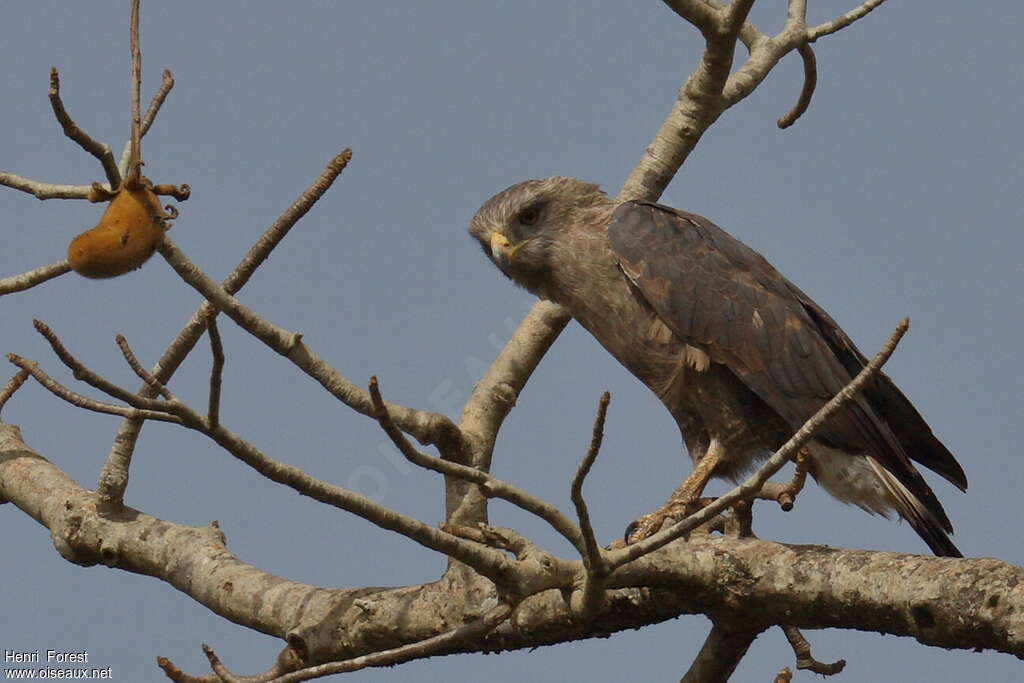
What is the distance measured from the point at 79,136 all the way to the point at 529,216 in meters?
3.50

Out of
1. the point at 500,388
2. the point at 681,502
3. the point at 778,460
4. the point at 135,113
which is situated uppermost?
the point at 500,388

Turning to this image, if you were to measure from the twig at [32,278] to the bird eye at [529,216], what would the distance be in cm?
230

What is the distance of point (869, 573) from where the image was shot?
369 centimetres

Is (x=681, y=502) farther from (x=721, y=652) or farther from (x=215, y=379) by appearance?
(x=215, y=379)

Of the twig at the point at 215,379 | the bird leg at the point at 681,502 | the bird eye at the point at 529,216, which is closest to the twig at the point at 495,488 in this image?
the twig at the point at 215,379

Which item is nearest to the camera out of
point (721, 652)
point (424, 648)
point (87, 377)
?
point (87, 377)

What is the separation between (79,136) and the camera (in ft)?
9.93

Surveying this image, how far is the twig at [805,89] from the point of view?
6753 millimetres

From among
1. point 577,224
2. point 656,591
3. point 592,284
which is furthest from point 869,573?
point 577,224

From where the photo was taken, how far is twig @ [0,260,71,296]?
15.5ft

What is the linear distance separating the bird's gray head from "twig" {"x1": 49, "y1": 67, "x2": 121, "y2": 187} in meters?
3.20

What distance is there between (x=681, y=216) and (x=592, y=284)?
52cm

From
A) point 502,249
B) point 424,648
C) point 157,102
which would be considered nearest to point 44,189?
point 157,102

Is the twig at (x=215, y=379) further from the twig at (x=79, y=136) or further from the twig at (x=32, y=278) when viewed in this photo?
the twig at (x=32, y=278)
